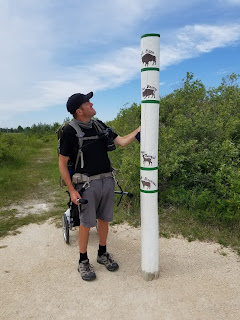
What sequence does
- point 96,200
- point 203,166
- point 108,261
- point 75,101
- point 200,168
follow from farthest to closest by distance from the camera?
point 203,166 < point 200,168 < point 108,261 < point 96,200 < point 75,101

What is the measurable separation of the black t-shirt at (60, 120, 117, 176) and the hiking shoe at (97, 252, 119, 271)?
3.75 ft

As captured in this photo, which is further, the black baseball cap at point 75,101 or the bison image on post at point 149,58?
the black baseball cap at point 75,101

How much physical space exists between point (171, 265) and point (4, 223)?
3.24 metres

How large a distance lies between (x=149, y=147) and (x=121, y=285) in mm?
1511

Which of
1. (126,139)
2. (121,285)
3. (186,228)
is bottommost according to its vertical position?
(121,285)

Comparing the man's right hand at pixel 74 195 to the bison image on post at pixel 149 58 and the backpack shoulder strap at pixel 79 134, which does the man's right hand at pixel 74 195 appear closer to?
the backpack shoulder strap at pixel 79 134

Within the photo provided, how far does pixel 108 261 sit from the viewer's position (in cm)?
351

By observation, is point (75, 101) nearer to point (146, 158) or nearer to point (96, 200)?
point (146, 158)

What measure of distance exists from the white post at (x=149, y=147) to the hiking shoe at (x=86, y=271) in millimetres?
581

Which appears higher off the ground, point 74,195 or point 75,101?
point 75,101

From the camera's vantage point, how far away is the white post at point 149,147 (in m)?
2.78

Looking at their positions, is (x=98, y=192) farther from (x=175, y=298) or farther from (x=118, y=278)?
(x=175, y=298)

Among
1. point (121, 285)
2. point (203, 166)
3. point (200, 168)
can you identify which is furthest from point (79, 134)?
point (203, 166)

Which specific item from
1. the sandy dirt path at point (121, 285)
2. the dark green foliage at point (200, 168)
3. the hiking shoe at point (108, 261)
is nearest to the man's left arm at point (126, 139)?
the hiking shoe at point (108, 261)
